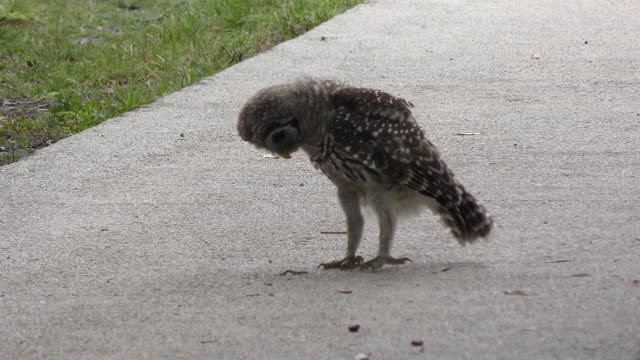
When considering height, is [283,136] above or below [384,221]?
above

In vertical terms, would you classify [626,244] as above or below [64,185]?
above

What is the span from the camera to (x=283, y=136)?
214 inches

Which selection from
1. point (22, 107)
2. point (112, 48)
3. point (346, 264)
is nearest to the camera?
point (346, 264)

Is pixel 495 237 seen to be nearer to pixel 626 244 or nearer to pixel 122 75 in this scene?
pixel 626 244

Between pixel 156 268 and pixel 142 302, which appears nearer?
pixel 142 302

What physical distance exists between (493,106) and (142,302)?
4554 millimetres

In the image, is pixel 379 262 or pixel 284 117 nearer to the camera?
pixel 284 117

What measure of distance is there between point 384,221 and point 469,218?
0.42 metres

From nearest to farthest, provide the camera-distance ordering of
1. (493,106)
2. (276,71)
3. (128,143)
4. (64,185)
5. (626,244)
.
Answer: (626,244) < (64,185) < (128,143) < (493,106) < (276,71)

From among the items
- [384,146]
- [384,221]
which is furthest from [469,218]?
[384,146]

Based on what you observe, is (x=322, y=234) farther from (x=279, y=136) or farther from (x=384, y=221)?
(x=279, y=136)

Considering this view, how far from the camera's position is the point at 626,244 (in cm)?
577

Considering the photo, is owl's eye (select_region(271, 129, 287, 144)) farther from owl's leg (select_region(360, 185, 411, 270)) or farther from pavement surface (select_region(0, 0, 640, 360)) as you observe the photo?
pavement surface (select_region(0, 0, 640, 360))

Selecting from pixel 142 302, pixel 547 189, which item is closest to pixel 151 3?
pixel 547 189
